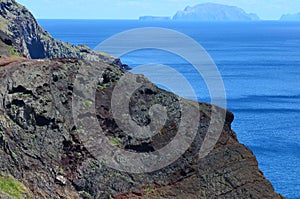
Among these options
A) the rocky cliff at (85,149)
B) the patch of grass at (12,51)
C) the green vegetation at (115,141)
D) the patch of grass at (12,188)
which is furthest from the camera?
the patch of grass at (12,51)

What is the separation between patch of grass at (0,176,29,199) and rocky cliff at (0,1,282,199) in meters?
0.05

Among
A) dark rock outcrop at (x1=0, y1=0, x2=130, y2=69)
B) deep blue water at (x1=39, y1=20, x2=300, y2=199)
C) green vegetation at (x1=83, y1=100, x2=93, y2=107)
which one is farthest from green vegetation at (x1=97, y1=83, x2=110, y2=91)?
dark rock outcrop at (x1=0, y1=0, x2=130, y2=69)

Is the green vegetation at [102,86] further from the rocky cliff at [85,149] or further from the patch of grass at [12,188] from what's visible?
the patch of grass at [12,188]

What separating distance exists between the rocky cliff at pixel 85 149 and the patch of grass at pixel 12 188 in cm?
5

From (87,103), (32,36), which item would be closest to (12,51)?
(87,103)

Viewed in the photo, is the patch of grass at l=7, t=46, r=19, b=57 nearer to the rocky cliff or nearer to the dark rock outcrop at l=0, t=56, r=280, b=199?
the rocky cliff

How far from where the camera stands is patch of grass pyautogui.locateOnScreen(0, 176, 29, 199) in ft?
65.2

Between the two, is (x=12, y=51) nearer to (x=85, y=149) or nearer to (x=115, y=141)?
(x=85, y=149)

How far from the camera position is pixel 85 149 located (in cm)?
2259

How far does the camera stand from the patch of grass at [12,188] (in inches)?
782

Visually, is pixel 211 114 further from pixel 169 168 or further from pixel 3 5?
pixel 3 5

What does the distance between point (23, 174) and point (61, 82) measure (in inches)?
204

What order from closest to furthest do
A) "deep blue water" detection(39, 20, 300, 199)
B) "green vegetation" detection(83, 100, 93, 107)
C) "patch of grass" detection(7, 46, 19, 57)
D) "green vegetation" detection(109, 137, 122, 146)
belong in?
"green vegetation" detection(109, 137, 122, 146) → "green vegetation" detection(83, 100, 93, 107) → "patch of grass" detection(7, 46, 19, 57) → "deep blue water" detection(39, 20, 300, 199)

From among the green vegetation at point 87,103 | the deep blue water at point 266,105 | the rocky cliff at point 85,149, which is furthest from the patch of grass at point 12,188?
the deep blue water at point 266,105
